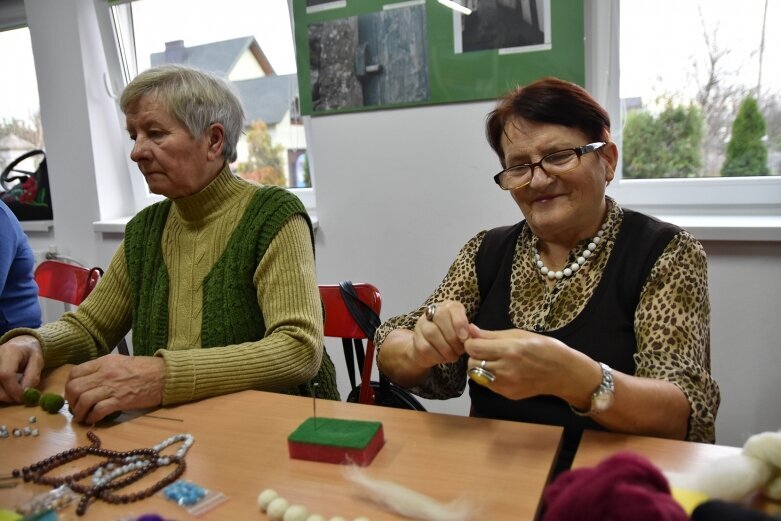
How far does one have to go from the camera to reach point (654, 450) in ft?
2.84

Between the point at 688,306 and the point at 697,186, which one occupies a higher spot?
the point at 697,186

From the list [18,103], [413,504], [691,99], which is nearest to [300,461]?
[413,504]

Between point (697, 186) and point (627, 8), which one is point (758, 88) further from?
point (627, 8)

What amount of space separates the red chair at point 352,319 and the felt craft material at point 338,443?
0.67m

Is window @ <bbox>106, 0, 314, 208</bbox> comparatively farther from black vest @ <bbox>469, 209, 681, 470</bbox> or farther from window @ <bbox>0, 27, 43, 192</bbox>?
black vest @ <bbox>469, 209, 681, 470</bbox>

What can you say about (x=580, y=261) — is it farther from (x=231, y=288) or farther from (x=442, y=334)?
(x=231, y=288)

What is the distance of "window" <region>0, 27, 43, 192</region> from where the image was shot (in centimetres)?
339

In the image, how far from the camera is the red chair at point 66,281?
2037 mm

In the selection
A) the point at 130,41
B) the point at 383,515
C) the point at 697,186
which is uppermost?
the point at 130,41

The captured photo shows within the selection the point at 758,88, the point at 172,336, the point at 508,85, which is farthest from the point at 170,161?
the point at 758,88

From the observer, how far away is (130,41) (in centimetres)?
306

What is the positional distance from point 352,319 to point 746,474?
1069mm

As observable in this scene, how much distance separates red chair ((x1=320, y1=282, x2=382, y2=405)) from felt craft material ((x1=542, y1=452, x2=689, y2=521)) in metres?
1.03

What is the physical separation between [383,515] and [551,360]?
0.33 m
